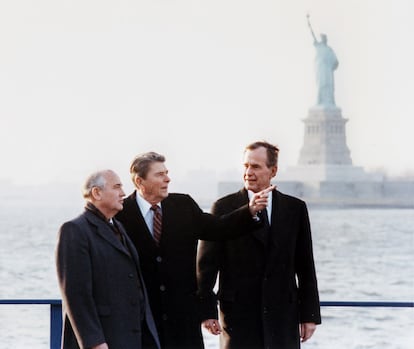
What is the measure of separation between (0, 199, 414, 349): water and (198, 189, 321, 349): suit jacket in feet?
43.9

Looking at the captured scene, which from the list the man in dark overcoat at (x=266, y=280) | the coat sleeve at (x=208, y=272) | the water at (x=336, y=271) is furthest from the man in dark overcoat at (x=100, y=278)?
the water at (x=336, y=271)

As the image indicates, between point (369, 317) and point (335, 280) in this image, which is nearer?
point (369, 317)

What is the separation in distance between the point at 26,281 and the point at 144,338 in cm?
3882

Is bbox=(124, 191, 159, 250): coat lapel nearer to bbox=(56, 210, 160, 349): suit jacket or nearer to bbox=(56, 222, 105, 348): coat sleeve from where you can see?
bbox=(56, 210, 160, 349): suit jacket

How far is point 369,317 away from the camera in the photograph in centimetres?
3059

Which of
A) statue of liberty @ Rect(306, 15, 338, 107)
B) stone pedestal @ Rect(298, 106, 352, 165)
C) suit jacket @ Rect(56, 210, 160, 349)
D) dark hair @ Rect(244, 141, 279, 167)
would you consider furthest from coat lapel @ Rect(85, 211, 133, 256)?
statue of liberty @ Rect(306, 15, 338, 107)

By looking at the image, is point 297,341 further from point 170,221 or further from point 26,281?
point 26,281

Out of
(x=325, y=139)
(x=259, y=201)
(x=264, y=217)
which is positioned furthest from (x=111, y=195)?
(x=325, y=139)

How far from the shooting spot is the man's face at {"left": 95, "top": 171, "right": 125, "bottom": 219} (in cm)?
452

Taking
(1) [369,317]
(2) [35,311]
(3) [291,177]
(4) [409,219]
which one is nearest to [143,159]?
(2) [35,311]

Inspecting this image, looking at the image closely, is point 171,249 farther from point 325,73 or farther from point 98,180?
point 325,73

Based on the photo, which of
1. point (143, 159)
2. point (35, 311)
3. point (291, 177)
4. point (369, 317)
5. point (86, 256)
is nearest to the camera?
point (86, 256)

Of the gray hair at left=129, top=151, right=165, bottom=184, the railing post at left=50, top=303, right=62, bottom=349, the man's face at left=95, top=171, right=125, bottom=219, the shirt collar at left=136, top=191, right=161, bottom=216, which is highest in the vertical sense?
the gray hair at left=129, top=151, right=165, bottom=184

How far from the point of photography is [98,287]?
4.53 metres
